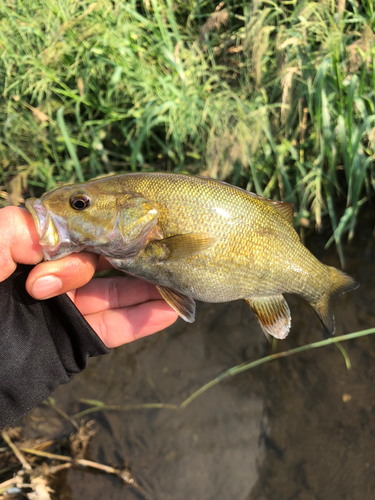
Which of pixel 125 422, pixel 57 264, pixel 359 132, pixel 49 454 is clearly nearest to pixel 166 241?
pixel 57 264

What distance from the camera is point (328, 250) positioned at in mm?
3658

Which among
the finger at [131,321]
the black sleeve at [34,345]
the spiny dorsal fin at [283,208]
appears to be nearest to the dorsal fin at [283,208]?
the spiny dorsal fin at [283,208]

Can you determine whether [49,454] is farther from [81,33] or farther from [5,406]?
[81,33]

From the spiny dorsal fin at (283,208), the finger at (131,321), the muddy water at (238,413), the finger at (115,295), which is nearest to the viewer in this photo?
the spiny dorsal fin at (283,208)

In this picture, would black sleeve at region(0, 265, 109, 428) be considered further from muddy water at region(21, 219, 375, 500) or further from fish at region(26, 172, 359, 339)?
muddy water at region(21, 219, 375, 500)

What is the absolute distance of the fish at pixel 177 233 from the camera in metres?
2.04

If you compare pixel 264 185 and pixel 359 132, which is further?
pixel 264 185

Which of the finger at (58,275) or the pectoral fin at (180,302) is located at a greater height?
the finger at (58,275)

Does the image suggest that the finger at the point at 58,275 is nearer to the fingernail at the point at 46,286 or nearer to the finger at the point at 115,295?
the fingernail at the point at 46,286

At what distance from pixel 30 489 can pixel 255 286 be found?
2654 millimetres

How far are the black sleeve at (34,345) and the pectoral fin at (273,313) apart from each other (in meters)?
1.15

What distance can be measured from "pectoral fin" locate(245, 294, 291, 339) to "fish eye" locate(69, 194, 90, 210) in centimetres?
124

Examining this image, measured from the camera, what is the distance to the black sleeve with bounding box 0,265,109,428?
2.28 metres

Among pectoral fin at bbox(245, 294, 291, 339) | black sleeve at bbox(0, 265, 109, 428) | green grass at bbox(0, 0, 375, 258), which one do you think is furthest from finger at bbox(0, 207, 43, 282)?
pectoral fin at bbox(245, 294, 291, 339)
